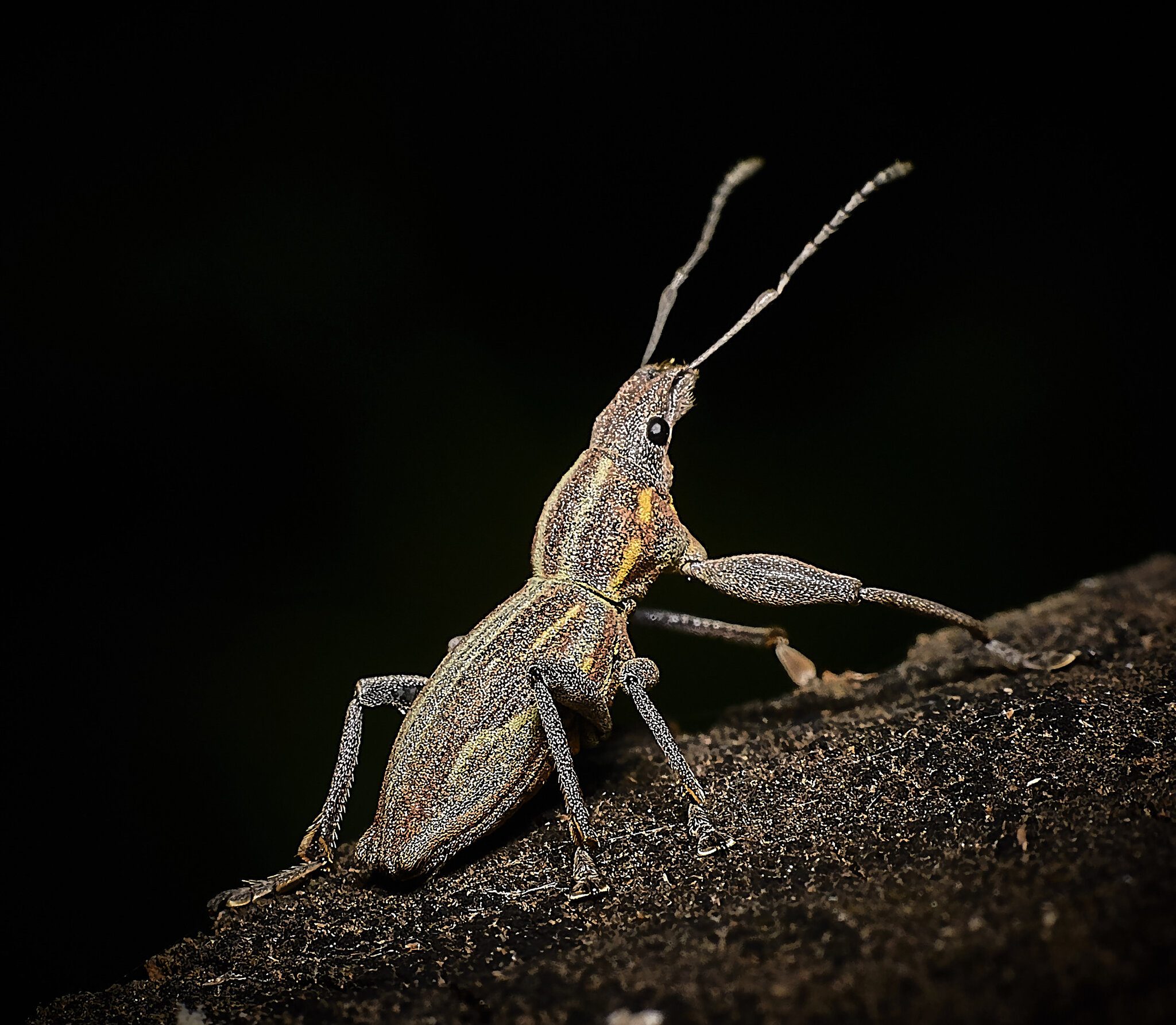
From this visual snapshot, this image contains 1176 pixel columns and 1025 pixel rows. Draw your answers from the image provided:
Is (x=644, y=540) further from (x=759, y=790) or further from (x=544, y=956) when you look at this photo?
(x=544, y=956)

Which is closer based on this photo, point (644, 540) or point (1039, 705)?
point (1039, 705)

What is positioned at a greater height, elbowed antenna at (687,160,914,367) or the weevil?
elbowed antenna at (687,160,914,367)

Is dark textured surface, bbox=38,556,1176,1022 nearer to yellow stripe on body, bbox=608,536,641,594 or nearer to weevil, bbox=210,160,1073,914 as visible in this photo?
weevil, bbox=210,160,1073,914

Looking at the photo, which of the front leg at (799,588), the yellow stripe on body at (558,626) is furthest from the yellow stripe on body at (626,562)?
the front leg at (799,588)

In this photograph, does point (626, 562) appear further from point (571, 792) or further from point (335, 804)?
point (335, 804)

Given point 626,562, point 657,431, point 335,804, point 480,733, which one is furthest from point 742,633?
point 335,804

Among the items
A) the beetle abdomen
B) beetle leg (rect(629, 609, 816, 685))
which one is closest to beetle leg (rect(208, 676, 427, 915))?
the beetle abdomen

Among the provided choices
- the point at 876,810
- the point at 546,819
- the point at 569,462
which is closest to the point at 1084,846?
the point at 876,810
